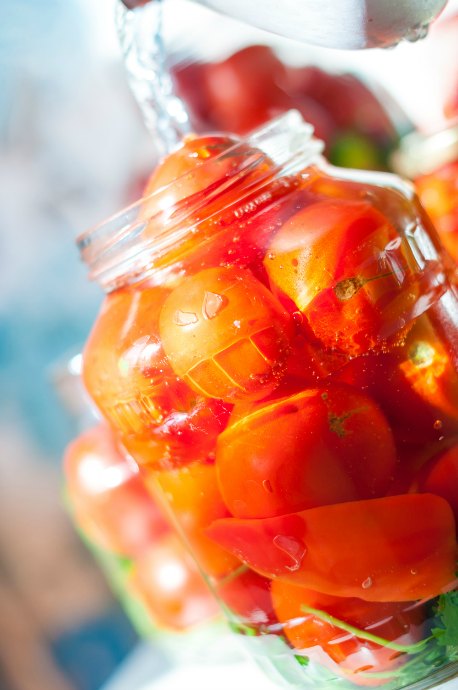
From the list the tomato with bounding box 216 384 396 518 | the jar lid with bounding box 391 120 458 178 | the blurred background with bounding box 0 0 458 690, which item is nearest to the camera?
the tomato with bounding box 216 384 396 518

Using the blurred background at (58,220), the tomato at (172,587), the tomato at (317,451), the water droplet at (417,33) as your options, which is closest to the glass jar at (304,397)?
the tomato at (317,451)

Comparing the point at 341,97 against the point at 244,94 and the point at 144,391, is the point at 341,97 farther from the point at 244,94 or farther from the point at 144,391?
the point at 144,391

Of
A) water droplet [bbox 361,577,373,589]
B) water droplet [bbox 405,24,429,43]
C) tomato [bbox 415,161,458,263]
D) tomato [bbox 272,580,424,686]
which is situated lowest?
tomato [bbox 272,580,424,686]

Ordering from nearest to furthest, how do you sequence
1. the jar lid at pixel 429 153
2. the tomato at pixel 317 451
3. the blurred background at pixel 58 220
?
the tomato at pixel 317 451, the jar lid at pixel 429 153, the blurred background at pixel 58 220

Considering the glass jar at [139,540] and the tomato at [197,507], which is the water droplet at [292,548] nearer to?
the tomato at [197,507]

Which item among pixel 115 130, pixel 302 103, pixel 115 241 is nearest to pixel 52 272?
pixel 115 130

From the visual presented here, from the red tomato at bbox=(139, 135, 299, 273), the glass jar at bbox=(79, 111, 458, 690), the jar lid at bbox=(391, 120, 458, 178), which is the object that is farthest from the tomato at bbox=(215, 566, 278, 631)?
the jar lid at bbox=(391, 120, 458, 178)

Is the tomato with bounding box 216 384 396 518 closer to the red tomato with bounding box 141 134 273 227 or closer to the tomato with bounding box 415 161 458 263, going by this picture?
the red tomato with bounding box 141 134 273 227
